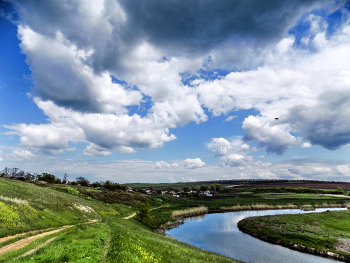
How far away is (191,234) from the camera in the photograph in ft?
211

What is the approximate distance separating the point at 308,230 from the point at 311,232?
201 centimetres

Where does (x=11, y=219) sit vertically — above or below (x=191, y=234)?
above

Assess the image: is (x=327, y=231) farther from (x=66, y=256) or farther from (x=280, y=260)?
(x=66, y=256)

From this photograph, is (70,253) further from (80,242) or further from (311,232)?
(311,232)

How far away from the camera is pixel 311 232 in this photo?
193 feet

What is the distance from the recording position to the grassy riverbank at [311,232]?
47.3 meters

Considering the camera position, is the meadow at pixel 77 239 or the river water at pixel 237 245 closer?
the meadow at pixel 77 239

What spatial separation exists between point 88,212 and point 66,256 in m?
45.0

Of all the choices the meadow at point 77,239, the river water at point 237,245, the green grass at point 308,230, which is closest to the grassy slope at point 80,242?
the meadow at point 77,239

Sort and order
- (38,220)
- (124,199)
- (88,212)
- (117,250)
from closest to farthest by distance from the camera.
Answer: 1. (117,250)
2. (38,220)
3. (88,212)
4. (124,199)

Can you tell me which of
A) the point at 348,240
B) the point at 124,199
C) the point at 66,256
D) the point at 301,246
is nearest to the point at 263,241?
the point at 301,246

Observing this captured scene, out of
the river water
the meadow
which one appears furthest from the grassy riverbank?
the meadow

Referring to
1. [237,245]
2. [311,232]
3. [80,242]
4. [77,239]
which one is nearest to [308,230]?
[311,232]

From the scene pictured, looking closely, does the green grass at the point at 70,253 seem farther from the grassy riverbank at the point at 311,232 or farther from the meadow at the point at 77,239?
the grassy riverbank at the point at 311,232
